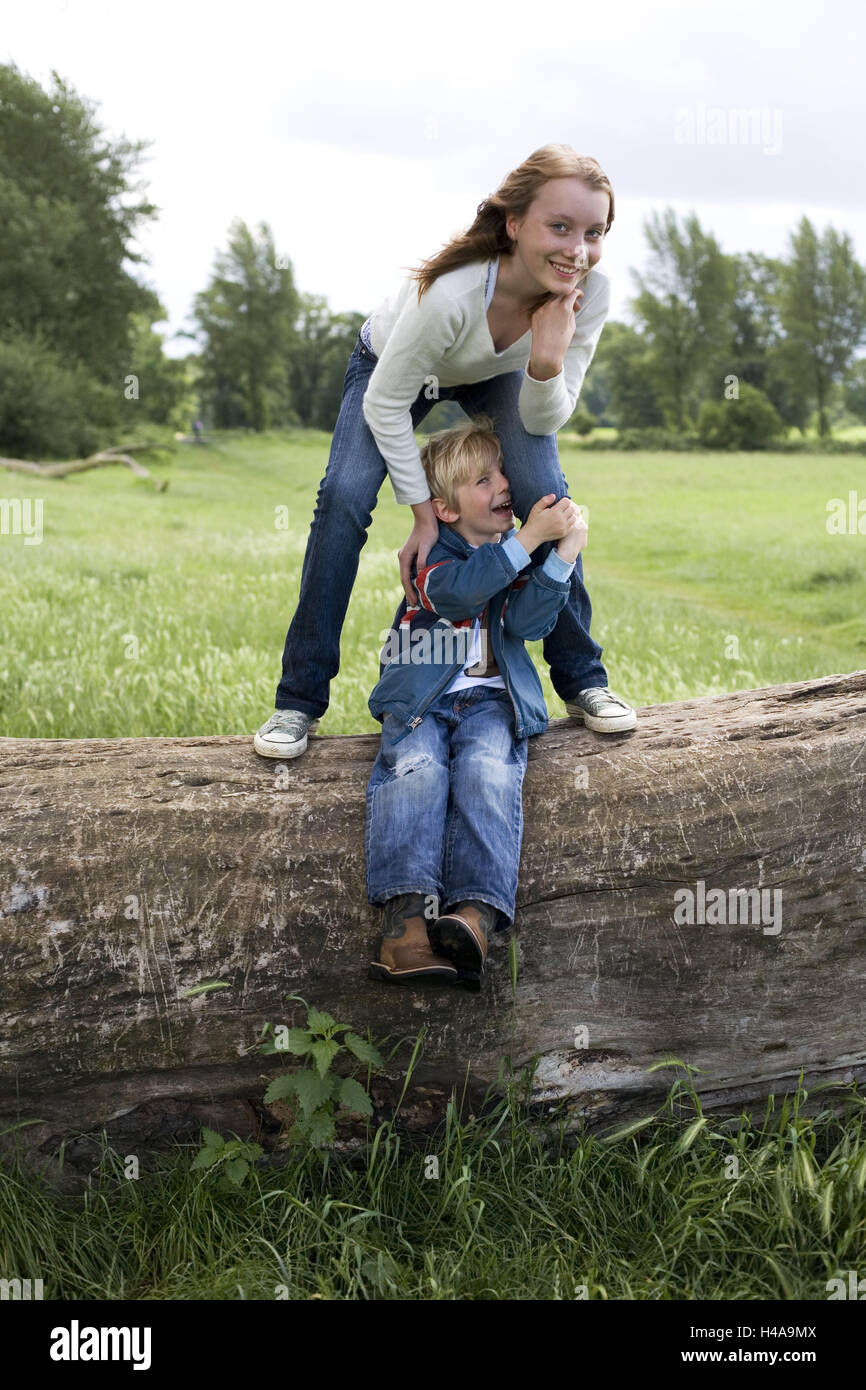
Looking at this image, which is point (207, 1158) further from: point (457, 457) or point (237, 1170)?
point (457, 457)

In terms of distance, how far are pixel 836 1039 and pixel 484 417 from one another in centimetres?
261

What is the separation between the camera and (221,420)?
230 ft

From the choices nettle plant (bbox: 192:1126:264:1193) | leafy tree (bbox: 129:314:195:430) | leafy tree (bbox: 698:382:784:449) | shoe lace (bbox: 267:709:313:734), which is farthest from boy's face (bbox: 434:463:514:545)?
leafy tree (bbox: 698:382:784:449)

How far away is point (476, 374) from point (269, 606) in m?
6.02

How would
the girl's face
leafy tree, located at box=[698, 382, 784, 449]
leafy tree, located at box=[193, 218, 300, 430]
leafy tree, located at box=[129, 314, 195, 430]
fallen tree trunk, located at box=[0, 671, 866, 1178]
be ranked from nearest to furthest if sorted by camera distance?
fallen tree trunk, located at box=[0, 671, 866, 1178] → the girl's face → leafy tree, located at box=[698, 382, 784, 449] → leafy tree, located at box=[129, 314, 195, 430] → leafy tree, located at box=[193, 218, 300, 430]

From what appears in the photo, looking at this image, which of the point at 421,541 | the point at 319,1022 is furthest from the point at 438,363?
the point at 319,1022

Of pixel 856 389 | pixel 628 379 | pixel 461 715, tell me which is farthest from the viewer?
pixel 628 379

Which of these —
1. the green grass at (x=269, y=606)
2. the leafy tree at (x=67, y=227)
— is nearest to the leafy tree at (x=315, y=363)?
the leafy tree at (x=67, y=227)

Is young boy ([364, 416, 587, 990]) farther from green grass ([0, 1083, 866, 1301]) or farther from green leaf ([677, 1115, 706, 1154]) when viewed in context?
green leaf ([677, 1115, 706, 1154])

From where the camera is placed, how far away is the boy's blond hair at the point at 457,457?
13.3 ft

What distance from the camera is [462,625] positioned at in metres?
4.01

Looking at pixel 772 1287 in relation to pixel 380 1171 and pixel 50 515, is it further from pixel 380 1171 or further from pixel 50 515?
pixel 50 515

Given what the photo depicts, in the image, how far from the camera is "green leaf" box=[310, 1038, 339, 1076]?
3305 mm

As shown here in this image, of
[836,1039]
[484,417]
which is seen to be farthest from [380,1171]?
[484,417]
